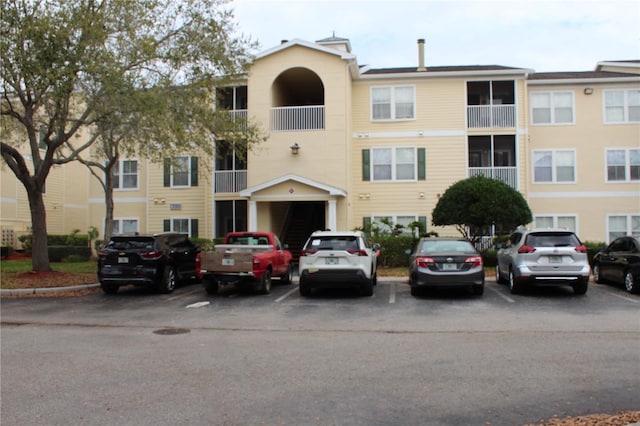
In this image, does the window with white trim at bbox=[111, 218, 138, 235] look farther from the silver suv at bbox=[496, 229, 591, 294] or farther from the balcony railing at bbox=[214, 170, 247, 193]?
the silver suv at bbox=[496, 229, 591, 294]

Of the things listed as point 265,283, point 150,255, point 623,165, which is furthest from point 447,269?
point 623,165

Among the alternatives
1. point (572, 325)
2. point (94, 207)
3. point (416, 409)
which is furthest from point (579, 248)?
point (94, 207)

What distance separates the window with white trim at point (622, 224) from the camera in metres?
24.3

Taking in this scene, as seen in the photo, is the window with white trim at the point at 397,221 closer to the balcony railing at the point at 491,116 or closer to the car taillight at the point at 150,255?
the balcony railing at the point at 491,116

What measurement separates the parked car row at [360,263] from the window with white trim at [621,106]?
1224 cm

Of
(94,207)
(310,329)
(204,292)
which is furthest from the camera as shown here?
(94,207)

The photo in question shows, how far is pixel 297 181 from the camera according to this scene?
22.2 meters

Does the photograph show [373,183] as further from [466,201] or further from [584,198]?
[584,198]

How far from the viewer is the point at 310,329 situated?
9562mm

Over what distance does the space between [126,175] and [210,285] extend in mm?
15819

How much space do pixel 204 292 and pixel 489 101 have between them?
17.6m

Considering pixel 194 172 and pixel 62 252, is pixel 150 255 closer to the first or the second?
pixel 194 172

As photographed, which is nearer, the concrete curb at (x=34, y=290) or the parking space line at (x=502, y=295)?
the parking space line at (x=502, y=295)

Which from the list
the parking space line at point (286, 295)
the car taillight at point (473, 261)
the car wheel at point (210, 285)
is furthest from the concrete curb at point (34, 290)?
the car taillight at point (473, 261)
